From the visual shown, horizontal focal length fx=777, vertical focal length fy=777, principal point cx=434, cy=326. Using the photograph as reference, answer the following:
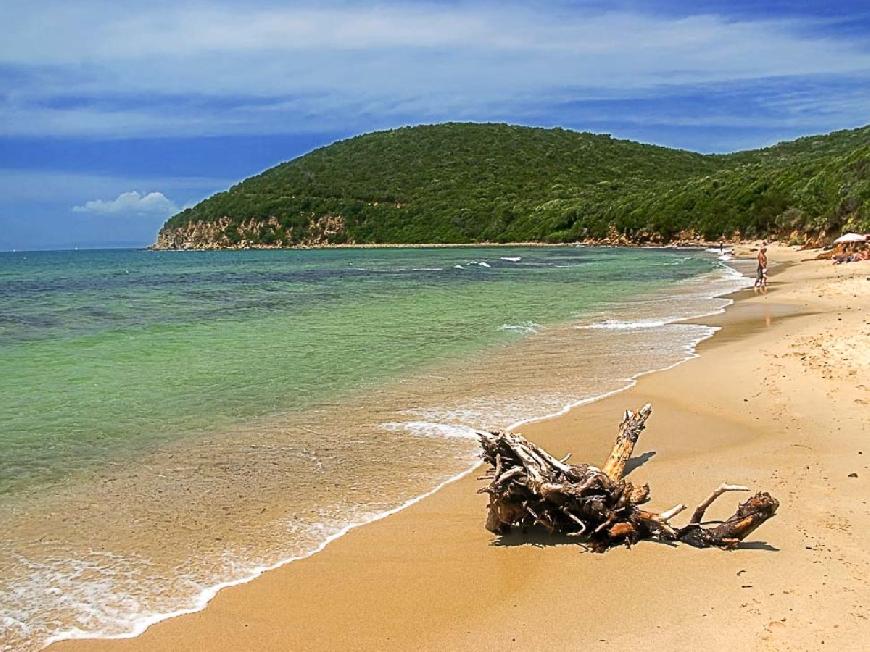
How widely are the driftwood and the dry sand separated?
5.3 inches

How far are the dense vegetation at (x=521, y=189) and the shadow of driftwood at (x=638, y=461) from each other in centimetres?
6404

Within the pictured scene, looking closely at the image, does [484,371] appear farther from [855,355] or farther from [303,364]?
[855,355]

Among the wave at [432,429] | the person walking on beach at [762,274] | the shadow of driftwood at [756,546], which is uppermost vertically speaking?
the person walking on beach at [762,274]

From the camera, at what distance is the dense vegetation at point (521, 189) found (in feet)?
276

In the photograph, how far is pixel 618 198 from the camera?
107m

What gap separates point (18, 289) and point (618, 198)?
81250 millimetres

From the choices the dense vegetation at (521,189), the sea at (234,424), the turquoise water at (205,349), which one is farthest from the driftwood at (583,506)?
the dense vegetation at (521,189)

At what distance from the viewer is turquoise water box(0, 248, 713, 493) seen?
10.4 metres

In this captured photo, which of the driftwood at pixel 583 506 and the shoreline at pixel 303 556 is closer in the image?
the shoreline at pixel 303 556

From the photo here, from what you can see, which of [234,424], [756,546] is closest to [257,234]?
[234,424]

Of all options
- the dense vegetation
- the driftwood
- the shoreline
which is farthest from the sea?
the dense vegetation

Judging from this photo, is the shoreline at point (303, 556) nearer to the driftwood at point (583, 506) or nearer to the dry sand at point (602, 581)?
the dry sand at point (602, 581)

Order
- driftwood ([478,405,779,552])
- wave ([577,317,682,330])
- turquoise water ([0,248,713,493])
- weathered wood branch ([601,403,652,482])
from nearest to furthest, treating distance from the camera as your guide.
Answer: driftwood ([478,405,779,552]) → weathered wood branch ([601,403,652,482]) → turquoise water ([0,248,713,493]) → wave ([577,317,682,330])

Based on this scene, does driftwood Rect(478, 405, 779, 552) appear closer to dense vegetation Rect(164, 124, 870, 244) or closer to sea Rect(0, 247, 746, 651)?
sea Rect(0, 247, 746, 651)
